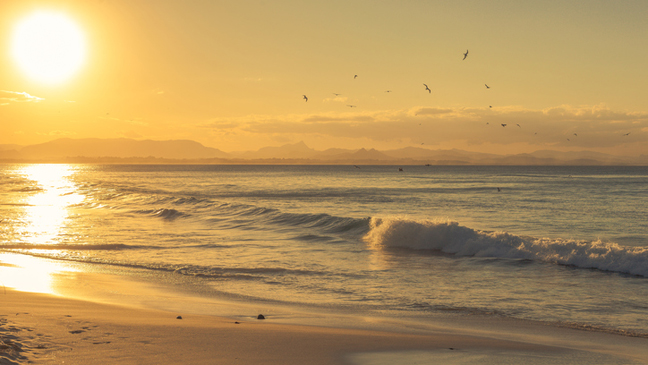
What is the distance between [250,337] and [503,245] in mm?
13774

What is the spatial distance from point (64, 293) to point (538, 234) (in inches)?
826

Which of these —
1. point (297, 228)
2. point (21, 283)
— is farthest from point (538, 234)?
point (21, 283)

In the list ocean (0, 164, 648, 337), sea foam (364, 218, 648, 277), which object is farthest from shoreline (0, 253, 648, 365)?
sea foam (364, 218, 648, 277)

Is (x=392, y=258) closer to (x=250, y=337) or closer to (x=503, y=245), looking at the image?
(x=503, y=245)

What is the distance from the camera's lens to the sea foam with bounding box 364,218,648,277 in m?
15.6

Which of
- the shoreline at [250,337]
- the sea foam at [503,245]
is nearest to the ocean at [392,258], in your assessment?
the sea foam at [503,245]

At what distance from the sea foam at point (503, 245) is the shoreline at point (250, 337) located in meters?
8.16

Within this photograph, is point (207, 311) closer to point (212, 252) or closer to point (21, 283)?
point (21, 283)

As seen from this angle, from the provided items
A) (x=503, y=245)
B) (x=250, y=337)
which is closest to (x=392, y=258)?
(x=503, y=245)

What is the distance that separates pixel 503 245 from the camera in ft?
61.3

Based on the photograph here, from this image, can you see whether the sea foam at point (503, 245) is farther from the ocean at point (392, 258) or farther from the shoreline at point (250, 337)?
the shoreline at point (250, 337)

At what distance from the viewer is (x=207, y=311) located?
10.0 m

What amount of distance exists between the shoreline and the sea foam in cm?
816

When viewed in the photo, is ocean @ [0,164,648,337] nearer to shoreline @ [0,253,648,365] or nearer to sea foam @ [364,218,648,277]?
sea foam @ [364,218,648,277]
